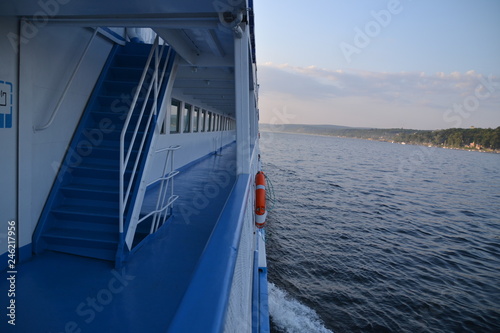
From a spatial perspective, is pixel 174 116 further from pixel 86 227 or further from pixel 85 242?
pixel 85 242

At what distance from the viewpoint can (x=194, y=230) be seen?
400cm

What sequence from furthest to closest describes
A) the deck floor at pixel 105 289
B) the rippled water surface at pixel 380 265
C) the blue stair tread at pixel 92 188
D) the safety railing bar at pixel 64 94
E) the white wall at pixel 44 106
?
the rippled water surface at pixel 380 265 < the blue stair tread at pixel 92 188 < the safety railing bar at pixel 64 94 < the white wall at pixel 44 106 < the deck floor at pixel 105 289

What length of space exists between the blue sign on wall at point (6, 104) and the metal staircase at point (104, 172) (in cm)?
99

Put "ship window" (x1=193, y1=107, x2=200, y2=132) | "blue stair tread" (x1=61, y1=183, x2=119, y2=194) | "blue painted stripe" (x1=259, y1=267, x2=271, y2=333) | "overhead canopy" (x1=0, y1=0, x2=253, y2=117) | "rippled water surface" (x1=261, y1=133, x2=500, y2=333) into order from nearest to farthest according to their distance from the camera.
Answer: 1. "overhead canopy" (x1=0, y1=0, x2=253, y2=117)
2. "blue stair tread" (x1=61, y1=183, x2=119, y2=194)
3. "blue painted stripe" (x1=259, y1=267, x2=271, y2=333)
4. "rippled water surface" (x1=261, y1=133, x2=500, y2=333)
5. "ship window" (x1=193, y1=107, x2=200, y2=132)

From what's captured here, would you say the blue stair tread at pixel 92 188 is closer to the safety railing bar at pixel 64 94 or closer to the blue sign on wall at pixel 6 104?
the safety railing bar at pixel 64 94

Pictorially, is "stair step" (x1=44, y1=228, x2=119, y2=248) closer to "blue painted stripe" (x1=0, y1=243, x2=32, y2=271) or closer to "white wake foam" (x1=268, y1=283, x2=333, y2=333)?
"blue painted stripe" (x1=0, y1=243, x2=32, y2=271)

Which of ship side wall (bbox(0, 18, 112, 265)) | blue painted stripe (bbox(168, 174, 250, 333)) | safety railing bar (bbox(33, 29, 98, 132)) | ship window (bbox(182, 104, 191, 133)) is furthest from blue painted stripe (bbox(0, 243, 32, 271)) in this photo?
ship window (bbox(182, 104, 191, 133))

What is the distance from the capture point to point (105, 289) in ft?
8.50

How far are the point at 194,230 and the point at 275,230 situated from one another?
7.63 meters

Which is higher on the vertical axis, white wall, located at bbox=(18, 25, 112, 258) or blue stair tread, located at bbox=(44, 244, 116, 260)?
white wall, located at bbox=(18, 25, 112, 258)

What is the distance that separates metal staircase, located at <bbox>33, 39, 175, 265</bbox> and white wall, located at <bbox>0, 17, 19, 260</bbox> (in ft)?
1.47

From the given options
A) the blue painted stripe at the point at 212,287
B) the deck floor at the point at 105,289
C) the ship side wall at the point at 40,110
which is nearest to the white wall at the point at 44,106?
the ship side wall at the point at 40,110

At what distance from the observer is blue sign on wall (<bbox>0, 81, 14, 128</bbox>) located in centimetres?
260

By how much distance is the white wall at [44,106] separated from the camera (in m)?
2.91
